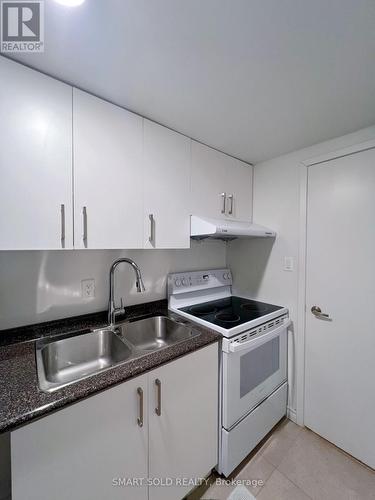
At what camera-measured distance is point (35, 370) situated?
33.4 inches

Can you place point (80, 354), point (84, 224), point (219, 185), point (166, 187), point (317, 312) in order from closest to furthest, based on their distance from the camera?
point (84, 224)
point (80, 354)
point (166, 187)
point (317, 312)
point (219, 185)

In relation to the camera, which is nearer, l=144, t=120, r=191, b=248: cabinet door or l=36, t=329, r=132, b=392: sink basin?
l=36, t=329, r=132, b=392: sink basin

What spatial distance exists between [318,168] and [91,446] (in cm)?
209

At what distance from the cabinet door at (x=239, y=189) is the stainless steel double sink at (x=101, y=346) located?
1.06 metres

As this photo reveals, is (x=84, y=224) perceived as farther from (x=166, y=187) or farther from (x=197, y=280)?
(x=197, y=280)

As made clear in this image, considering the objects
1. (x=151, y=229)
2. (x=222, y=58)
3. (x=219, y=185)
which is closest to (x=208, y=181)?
(x=219, y=185)

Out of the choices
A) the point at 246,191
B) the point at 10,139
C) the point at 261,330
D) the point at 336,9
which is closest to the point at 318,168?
the point at 246,191

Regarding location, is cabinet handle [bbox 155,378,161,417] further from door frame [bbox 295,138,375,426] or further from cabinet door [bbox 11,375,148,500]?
door frame [bbox 295,138,375,426]

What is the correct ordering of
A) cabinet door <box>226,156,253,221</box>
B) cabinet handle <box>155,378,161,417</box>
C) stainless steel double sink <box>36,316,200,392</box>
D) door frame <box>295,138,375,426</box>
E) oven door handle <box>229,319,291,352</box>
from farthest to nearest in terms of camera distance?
cabinet door <box>226,156,253,221</box>, door frame <box>295,138,375,426</box>, oven door handle <box>229,319,291,352</box>, stainless steel double sink <box>36,316,200,392</box>, cabinet handle <box>155,378,161,417</box>

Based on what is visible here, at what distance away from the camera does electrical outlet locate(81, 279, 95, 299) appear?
4.40ft

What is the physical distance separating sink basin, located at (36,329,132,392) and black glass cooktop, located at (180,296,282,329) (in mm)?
573

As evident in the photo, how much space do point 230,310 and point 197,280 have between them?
389 mm

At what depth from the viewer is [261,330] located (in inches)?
54.8

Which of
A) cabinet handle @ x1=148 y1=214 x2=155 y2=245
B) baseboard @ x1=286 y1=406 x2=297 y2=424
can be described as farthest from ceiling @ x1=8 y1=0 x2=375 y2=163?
baseboard @ x1=286 y1=406 x2=297 y2=424
